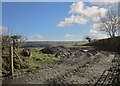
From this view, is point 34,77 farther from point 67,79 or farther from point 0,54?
point 0,54

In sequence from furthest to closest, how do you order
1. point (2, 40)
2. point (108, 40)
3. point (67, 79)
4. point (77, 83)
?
point (108, 40) → point (2, 40) → point (67, 79) → point (77, 83)

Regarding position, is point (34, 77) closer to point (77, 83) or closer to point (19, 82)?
point (19, 82)

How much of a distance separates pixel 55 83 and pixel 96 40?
20785 millimetres

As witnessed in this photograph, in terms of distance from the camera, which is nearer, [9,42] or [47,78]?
[47,78]

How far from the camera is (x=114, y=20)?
3219 cm

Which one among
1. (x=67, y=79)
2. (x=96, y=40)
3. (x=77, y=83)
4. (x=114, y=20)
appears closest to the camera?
(x=77, y=83)

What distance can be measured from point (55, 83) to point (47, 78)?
0.82 m

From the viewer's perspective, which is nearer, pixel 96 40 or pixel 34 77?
pixel 34 77

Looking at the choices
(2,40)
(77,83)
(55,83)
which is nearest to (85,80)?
(77,83)

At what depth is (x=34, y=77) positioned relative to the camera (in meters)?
8.23

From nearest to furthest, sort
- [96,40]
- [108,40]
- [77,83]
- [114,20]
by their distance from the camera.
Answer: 1. [77,83]
2. [108,40]
3. [96,40]
4. [114,20]

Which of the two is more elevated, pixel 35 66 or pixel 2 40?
pixel 2 40

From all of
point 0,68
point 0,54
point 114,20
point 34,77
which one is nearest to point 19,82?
point 34,77

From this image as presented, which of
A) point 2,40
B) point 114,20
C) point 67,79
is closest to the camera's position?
point 67,79
